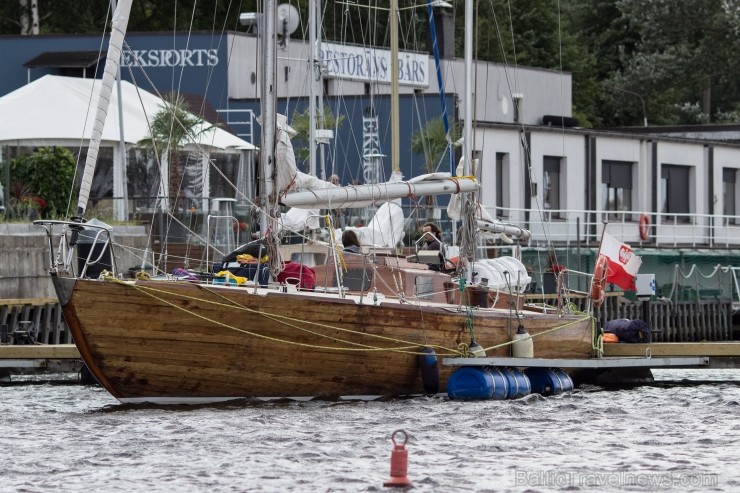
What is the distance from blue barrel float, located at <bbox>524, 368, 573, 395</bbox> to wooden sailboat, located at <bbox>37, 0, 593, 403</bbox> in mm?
1579

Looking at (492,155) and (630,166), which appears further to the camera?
(630,166)

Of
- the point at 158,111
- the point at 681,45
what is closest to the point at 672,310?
the point at 158,111

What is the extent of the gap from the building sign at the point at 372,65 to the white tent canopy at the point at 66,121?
15.5 ft

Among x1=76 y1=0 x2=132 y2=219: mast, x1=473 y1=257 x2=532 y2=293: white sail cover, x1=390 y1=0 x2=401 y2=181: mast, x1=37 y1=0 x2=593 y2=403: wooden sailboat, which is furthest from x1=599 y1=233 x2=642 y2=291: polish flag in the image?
x1=76 y1=0 x2=132 y2=219: mast

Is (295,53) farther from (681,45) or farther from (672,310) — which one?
(681,45)

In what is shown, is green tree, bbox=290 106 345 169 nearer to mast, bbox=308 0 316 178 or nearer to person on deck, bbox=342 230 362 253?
mast, bbox=308 0 316 178

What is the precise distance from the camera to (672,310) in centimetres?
4138

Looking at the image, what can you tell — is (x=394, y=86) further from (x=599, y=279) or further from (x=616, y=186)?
(x=616, y=186)

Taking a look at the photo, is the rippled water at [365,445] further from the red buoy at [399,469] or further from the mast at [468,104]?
the mast at [468,104]

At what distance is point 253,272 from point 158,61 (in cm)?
2786

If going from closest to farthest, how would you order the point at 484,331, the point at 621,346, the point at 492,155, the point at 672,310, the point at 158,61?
the point at 484,331 < the point at 621,346 < the point at 672,310 < the point at 492,155 < the point at 158,61

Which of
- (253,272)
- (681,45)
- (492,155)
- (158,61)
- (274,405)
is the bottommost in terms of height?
(274,405)

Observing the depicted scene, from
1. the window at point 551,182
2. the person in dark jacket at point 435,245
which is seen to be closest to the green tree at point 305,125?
the person in dark jacket at point 435,245

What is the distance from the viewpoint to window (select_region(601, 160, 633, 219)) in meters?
54.4
